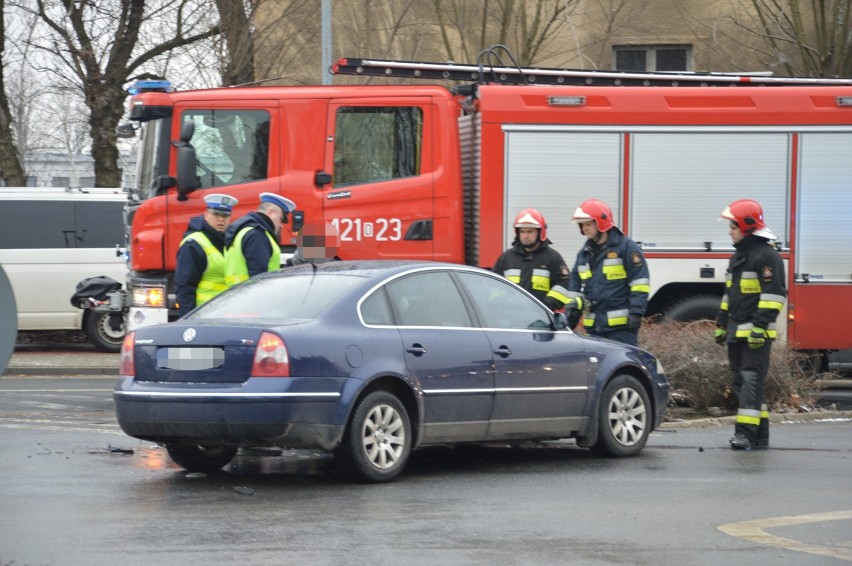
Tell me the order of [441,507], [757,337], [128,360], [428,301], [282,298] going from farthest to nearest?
[757,337] < [428,301] < [282,298] < [128,360] < [441,507]

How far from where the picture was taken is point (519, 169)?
13148 millimetres

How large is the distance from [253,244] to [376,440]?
2.76 m

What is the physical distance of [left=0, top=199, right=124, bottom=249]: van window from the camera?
750 inches

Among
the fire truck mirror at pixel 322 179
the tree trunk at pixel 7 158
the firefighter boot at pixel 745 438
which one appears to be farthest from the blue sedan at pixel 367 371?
the tree trunk at pixel 7 158

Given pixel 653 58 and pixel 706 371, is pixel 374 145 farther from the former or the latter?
pixel 653 58

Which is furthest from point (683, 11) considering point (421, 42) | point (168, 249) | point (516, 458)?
point (516, 458)

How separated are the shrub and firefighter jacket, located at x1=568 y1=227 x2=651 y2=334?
1433mm

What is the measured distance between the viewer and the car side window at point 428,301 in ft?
28.2

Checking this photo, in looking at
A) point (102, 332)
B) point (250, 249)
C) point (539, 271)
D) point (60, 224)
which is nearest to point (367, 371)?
point (250, 249)

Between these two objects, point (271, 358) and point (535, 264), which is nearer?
point (271, 358)

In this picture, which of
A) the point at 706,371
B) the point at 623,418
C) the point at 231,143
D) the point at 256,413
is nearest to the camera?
the point at 256,413

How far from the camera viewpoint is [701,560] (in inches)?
245

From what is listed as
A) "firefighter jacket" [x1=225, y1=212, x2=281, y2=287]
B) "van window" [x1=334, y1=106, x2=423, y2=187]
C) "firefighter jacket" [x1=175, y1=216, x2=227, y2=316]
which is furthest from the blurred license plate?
"van window" [x1=334, y1=106, x2=423, y2=187]

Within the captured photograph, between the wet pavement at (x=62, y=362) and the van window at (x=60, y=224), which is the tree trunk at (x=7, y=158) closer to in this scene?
the wet pavement at (x=62, y=362)
